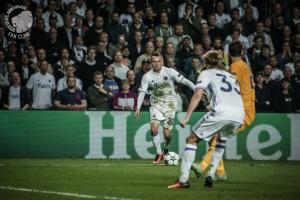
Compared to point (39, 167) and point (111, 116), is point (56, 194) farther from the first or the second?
point (111, 116)

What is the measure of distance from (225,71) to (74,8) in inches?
415

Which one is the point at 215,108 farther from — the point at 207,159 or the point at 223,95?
the point at 207,159

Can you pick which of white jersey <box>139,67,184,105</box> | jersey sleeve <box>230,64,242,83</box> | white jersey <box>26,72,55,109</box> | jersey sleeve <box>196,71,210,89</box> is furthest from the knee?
jersey sleeve <box>196,71,210,89</box>

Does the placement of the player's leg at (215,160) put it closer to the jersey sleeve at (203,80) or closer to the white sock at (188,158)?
the white sock at (188,158)

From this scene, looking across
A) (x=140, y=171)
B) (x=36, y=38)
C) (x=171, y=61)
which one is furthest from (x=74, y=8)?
(x=140, y=171)

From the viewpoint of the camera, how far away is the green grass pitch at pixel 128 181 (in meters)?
10.7

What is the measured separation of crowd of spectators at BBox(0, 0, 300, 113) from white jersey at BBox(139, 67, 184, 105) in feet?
7.51

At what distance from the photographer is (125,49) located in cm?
2098

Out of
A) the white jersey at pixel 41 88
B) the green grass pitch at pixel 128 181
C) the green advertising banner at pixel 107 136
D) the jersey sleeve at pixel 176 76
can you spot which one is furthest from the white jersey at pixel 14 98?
the jersey sleeve at pixel 176 76

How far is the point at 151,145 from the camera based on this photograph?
64.4 ft

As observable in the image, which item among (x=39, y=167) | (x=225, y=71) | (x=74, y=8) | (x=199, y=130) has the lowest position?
(x=39, y=167)

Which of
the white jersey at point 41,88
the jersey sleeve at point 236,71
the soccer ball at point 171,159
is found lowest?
the soccer ball at point 171,159

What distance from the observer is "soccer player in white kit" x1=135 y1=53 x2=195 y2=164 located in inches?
691

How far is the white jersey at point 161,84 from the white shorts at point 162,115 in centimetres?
21
